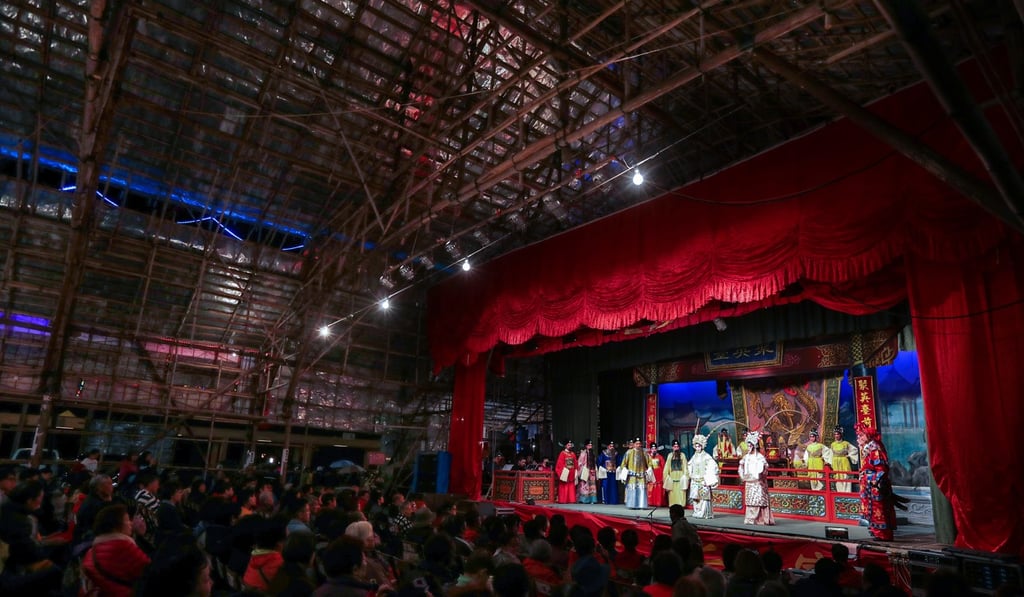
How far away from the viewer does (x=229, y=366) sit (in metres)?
14.0

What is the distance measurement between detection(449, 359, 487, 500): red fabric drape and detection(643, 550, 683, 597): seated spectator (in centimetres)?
1017

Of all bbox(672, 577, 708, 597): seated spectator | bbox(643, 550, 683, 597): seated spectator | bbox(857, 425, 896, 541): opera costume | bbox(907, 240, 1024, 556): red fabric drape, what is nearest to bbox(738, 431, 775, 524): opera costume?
bbox(857, 425, 896, 541): opera costume

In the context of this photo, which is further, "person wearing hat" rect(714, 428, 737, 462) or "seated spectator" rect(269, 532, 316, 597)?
"person wearing hat" rect(714, 428, 737, 462)

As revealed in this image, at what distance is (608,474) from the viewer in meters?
12.9

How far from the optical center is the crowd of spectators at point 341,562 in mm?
2334

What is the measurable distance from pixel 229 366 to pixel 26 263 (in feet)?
14.3

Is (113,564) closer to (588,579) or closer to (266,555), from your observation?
(266,555)

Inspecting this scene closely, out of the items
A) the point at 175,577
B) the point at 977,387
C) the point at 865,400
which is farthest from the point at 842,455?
the point at 175,577

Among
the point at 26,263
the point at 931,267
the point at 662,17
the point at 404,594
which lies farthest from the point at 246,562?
the point at 26,263

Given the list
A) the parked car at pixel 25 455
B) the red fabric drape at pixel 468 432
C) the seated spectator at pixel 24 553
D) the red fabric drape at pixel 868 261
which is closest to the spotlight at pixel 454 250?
the red fabric drape at pixel 468 432

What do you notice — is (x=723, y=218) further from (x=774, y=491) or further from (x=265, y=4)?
(x=265, y=4)

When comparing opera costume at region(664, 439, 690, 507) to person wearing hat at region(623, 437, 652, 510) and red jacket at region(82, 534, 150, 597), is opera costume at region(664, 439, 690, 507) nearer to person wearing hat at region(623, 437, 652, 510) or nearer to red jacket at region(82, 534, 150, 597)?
person wearing hat at region(623, 437, 652, 510)

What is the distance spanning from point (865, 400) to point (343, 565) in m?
9.84

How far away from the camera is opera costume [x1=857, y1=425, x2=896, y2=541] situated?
698cm
